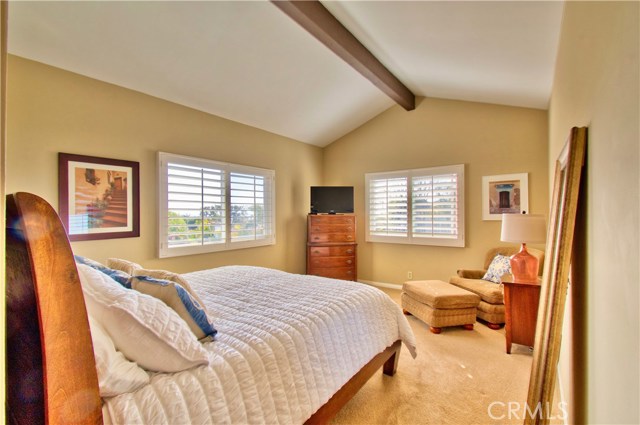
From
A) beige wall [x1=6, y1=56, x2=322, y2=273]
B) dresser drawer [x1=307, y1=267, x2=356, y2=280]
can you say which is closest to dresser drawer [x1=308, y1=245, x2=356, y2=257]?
dresser drawer [x1=307, y1=267, x2=356, y2=280]

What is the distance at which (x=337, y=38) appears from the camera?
9.77ft

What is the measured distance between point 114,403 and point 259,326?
25.8 inches

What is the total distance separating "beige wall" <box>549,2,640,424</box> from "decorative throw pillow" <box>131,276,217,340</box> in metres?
1.42

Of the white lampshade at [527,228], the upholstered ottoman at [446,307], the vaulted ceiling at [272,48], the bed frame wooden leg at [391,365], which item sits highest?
the vaulted ceiling at [272,48]

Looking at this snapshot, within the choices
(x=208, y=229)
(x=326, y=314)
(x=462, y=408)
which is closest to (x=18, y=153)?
(x=208, y=229)

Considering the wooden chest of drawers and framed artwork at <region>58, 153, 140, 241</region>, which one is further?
the wooden chest of drawers

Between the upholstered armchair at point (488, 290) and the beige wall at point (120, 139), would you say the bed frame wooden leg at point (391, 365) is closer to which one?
the upholstered armchair at point (488, 290)

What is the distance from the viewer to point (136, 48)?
2707mm

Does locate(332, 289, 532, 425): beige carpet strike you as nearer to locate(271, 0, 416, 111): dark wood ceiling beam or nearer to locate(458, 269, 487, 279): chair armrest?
locate(458, 269, 487, 279): chair armrest

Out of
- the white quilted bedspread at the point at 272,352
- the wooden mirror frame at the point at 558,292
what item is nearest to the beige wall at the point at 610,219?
the wooden mirror frame at the point at 558,292

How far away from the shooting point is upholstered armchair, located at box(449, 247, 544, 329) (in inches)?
131

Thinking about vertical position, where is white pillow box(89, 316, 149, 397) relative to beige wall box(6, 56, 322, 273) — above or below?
below

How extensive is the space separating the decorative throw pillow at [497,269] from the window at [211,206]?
123 inches

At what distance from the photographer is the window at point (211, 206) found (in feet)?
11.5
